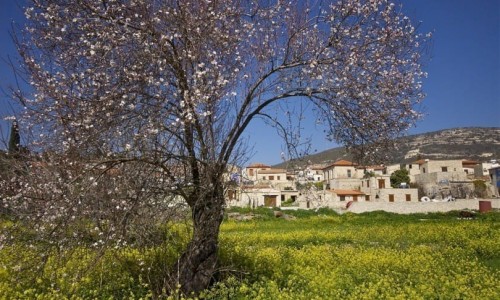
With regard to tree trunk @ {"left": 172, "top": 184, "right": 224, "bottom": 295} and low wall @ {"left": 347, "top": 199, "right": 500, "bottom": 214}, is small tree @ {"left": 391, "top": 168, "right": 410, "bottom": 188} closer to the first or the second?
low wall @ {"left": 347, "top": 199, "right": 500, "bottom": 214}

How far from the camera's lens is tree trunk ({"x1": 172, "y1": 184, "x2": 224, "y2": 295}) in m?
8.46

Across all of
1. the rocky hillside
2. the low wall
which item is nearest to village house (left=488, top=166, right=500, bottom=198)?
the low wall

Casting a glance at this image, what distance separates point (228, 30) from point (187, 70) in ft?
4.09

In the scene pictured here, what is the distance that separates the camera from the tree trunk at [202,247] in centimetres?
846

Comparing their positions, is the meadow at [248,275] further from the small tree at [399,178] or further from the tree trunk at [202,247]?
the small tree at [399,178]

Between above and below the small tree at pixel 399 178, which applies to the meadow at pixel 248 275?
below

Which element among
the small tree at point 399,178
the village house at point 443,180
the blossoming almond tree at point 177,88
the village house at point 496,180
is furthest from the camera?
the small tree at point 399,178

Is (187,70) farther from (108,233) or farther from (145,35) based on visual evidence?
(108,233)

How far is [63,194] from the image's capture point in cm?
738

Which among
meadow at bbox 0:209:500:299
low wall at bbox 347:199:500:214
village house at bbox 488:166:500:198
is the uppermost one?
village house at bbox 488:166:500:198

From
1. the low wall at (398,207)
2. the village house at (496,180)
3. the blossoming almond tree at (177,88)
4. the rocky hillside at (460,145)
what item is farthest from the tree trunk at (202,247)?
the rocky hillside at (460,145)

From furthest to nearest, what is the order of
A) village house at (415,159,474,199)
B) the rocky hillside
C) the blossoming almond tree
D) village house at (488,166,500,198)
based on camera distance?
the rocky hillside
village house at (488,166,500,198)
village house at (415,159,474,199)
the blossoming almond tree

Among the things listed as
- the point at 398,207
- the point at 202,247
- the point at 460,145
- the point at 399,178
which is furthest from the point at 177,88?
the point at 460,145

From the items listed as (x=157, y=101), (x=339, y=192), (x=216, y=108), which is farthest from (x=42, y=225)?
(x=339, y=192)
